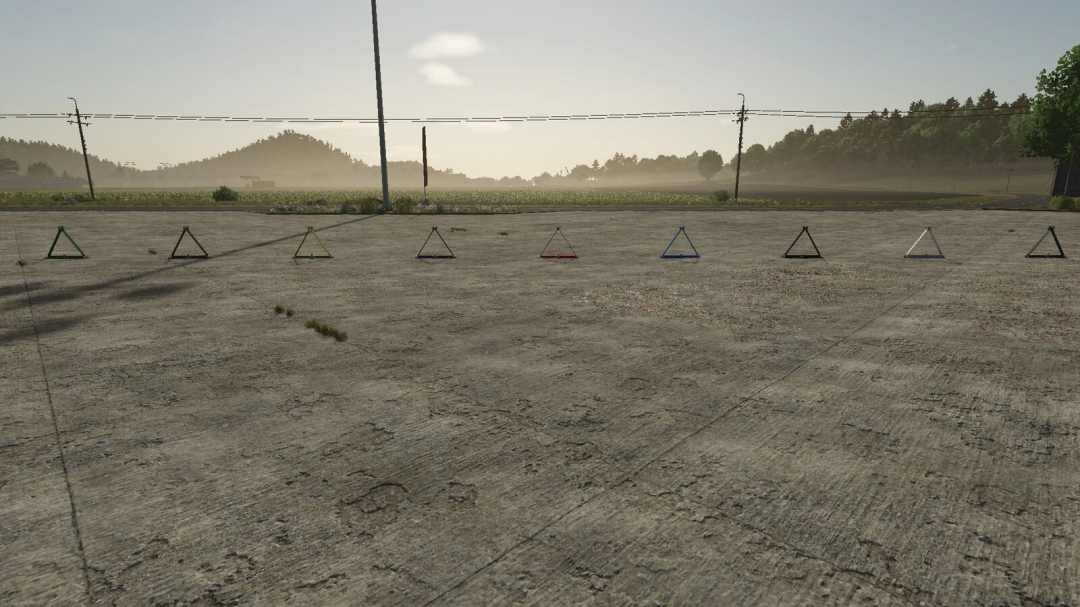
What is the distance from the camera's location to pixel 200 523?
3252 mm

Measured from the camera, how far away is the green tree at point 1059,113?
3972 centimetres

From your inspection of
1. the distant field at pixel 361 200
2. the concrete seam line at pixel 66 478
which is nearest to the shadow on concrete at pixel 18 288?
the concrete seam line at pixel 66 478

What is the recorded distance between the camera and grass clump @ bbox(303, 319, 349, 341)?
23.6 ft

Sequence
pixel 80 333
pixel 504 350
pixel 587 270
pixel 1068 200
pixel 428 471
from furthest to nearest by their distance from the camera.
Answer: pixel 1068 200 → pixel 587 270 → pixel 80 333 → pixel 504 350 → pixel 428 471

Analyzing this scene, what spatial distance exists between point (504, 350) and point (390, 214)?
27.5 meters

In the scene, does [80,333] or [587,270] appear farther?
[587,270]

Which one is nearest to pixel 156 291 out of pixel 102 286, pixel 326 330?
pixel 102 286

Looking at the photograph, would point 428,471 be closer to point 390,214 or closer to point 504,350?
point 504,350

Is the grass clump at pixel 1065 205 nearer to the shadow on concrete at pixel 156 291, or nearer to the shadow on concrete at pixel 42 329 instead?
the shadow on concrete at pixel 156 291

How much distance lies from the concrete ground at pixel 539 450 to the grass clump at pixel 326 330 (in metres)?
0.16

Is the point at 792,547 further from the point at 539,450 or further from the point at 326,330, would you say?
the point at 326,330

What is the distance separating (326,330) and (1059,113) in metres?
55.4

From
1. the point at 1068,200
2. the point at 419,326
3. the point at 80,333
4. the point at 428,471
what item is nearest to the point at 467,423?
the point at 428,471

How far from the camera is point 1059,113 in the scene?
1578 inches
